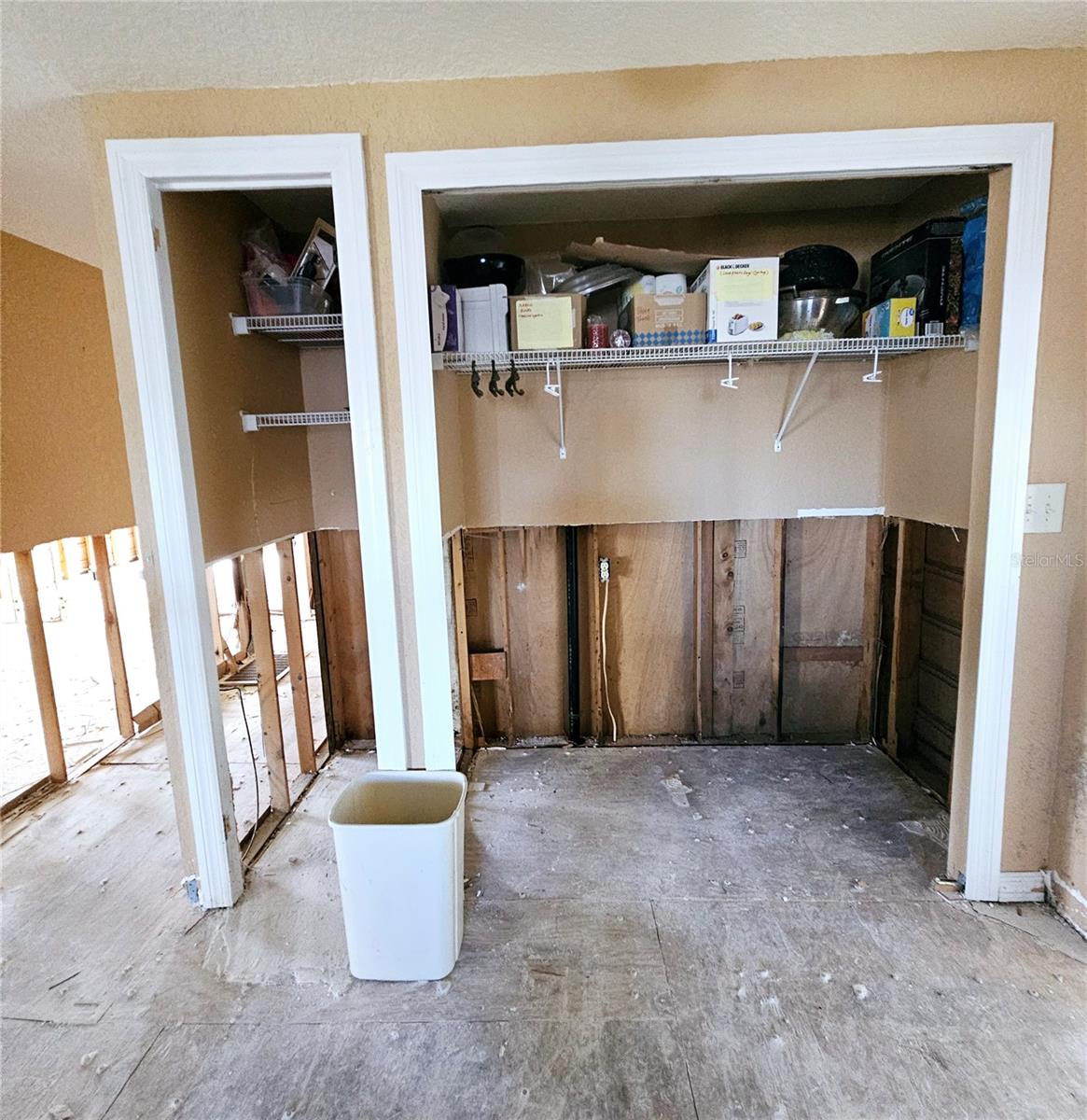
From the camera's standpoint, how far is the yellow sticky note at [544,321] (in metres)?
1.89

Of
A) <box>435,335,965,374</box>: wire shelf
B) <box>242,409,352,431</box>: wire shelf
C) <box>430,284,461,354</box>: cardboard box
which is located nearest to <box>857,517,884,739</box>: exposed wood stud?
<box>435,335,965,374</box>: wire shelf

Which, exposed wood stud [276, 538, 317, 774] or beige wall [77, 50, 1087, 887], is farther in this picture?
exposed wood stud [276, 538, 317, 774]

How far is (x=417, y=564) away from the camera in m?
1.62

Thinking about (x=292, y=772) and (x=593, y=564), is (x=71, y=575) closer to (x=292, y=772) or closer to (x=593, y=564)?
(x=292, y=772)

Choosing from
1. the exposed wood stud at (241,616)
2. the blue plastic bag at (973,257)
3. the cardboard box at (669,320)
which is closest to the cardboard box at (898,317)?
the blue plastic bag at (973,257)

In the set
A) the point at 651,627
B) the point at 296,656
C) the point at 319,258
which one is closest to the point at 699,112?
the point at 319,258

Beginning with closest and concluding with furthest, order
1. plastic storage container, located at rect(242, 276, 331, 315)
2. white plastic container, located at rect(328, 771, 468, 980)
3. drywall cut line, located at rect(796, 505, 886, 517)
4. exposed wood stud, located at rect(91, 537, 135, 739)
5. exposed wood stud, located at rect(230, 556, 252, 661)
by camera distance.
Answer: white plastic container, located at rect(328, 771, 468, 980) → plastic storage container, located at rect(242, 276, 331, 315) → drywall cut line, located at rect(796, 505, 886, 517) → exposed wood stud, located at rect(91, 537, 135, 739) → exposed wood stud, located at rect(230, 556, 252, 661)

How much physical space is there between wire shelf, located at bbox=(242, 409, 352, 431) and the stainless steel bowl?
1.52 m

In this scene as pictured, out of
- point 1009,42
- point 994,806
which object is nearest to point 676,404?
point 1009,42

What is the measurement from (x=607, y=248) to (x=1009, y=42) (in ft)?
3.49

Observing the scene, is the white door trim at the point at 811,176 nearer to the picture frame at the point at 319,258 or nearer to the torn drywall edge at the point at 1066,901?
the picture frame at the point at 319,258

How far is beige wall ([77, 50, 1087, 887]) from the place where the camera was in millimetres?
1438

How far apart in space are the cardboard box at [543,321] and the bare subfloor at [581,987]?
1.73 metres

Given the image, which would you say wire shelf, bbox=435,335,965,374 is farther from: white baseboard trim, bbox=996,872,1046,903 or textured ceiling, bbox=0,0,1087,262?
white baseboard trim, bbox=996,872,1046,903
